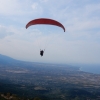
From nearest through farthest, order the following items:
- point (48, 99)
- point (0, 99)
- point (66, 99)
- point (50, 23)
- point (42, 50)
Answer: point (50, 23), point (42, 50), point (0, 99), point (48, 99), point (66, 99)

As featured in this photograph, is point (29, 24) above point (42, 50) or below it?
above

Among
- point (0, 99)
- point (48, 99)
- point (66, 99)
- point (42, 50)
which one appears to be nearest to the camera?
point (42, 50)

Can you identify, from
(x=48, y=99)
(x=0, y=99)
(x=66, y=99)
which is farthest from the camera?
Result: (x=66, y=99)

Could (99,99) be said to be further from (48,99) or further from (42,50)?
(42,50)

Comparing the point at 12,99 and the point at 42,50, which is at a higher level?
the point at 42,50

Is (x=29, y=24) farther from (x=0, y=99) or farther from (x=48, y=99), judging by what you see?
(x=48, y=99)

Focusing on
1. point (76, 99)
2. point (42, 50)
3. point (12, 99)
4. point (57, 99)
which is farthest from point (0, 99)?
point (76, 99)

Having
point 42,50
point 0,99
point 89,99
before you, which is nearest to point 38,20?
point 42,50

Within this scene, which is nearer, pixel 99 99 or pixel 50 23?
pixel 50 23

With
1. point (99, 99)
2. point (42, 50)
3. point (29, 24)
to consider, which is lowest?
point (99, 99)
